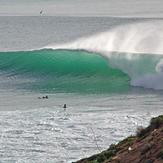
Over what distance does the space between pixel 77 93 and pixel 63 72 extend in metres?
8.37

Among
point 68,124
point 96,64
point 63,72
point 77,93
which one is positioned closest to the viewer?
point 68,124

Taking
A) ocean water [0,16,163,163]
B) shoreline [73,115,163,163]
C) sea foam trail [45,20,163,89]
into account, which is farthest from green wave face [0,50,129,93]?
shoreline [73,115,163,163]

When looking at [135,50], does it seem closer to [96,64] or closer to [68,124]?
[96,64]

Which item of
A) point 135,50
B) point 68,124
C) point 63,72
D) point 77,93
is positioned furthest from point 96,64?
point 68,124

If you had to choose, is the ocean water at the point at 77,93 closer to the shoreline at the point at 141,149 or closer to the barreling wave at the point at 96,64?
the barreling wave at the point at 96,64

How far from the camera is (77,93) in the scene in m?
33.4

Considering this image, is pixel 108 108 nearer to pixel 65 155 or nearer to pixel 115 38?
pixel 65 155

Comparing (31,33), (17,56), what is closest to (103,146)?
(17,56)

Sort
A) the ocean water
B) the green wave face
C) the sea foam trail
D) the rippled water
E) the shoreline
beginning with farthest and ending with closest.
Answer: the sea foam trail → the green wave face → the ocean water → the rippled water → the shoreline

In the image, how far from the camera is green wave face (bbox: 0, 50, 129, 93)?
35969mm

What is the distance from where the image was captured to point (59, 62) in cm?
4512

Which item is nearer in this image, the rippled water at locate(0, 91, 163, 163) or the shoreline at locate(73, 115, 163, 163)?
the shoreline at locate(73, 115, 163, 163)

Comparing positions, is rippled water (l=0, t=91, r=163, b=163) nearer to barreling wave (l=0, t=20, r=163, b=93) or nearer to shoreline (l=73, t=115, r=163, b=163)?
shoreline (l=73, t=115, r=163, b=163)

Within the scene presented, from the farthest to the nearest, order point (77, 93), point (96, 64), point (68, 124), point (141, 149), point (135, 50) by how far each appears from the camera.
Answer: point (135, 50) < point (96, 64) < point (77, 93) < point (68, 124) < point (141, 149)
